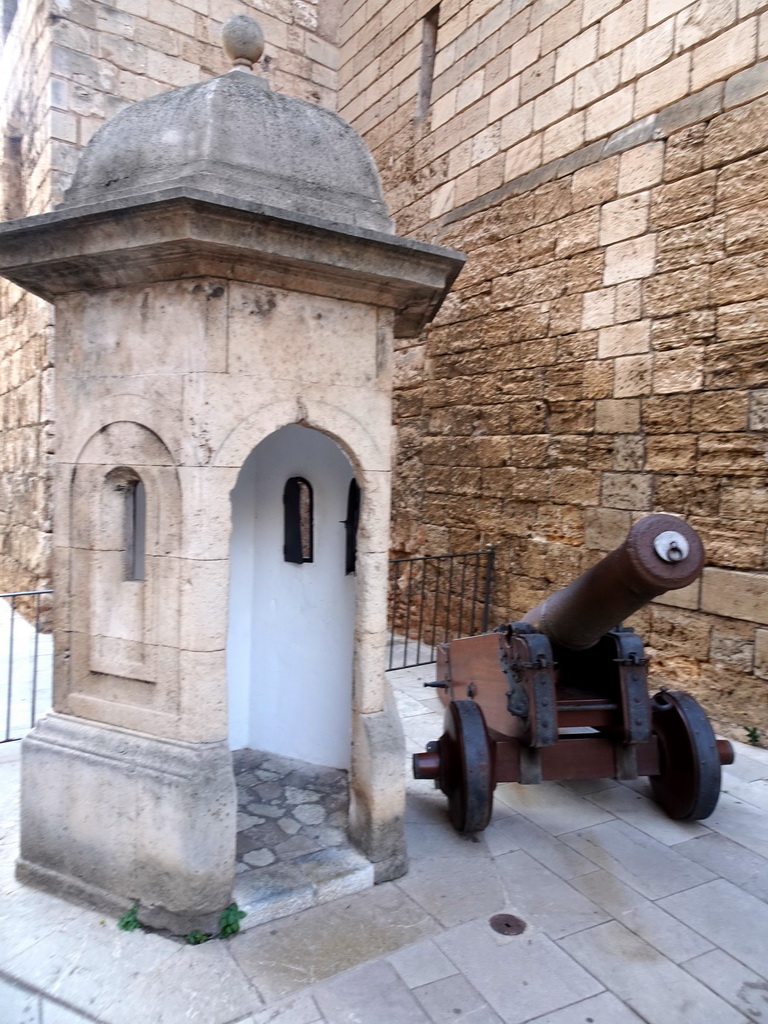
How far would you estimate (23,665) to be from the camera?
5.66 metres

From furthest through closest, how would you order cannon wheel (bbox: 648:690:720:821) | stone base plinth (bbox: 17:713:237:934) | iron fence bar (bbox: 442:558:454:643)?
iron fence bar (bbox: 442:558:454:643)
cannon wheel (bbox: 648:690:720:821)
stone base plinth (bbox: 17:713:237:934)

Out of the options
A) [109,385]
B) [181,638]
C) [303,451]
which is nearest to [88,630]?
[181,638]

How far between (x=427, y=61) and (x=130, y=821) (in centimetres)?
777

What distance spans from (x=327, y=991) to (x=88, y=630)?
1587 millimetres

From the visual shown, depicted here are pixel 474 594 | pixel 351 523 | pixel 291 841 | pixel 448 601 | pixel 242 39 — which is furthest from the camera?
pixel 474 594

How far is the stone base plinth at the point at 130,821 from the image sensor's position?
2.44m

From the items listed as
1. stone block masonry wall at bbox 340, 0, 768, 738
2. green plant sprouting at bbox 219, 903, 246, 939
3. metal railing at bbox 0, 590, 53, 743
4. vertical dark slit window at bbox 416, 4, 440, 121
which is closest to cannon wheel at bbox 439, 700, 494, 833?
green plant sprouting at bbox 219, 903, 246, 939

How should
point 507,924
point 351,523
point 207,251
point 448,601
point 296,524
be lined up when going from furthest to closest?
point 448,601
point 296,524
point 351,523
point 507,924
point 207,251

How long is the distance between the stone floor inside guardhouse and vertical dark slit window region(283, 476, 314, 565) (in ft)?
3.76

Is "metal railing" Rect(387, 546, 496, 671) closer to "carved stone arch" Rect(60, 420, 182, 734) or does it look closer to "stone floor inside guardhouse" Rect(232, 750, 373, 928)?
"stone floor inside guardhouse" Rect(232, 750, 373, 928)

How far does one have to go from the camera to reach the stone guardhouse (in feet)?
8.03

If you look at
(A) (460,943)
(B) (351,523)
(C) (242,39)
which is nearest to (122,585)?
(B) (351,523)

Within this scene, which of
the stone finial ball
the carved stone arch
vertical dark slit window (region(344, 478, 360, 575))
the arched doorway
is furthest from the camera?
the arched doorway

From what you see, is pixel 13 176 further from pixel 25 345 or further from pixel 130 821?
pixel 130 821
